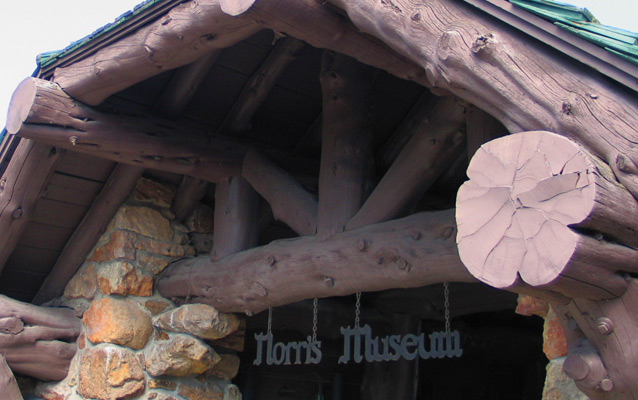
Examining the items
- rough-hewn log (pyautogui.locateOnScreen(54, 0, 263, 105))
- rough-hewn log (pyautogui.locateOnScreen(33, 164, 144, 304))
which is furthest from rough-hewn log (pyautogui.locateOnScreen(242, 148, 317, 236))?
rough-hewn log (pyautogui.locateOnScreen(54, 0, 263, 105))

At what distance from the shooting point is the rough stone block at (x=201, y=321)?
12.8 feet

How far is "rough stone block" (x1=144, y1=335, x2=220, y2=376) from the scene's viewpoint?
391 cm

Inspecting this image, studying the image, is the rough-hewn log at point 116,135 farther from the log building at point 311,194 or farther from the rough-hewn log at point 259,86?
the rough-hewn log at point 259,86

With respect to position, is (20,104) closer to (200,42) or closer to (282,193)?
(200,42)

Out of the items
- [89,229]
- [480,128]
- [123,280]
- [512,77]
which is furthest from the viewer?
[89,229]

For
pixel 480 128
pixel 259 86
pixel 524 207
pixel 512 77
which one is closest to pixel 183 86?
pixel 259 86

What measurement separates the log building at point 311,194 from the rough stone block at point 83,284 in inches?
0.9

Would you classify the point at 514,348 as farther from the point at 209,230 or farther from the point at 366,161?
the point at 366,161

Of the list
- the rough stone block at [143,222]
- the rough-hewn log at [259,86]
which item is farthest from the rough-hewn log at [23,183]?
the rough-hewn log at [259,86]

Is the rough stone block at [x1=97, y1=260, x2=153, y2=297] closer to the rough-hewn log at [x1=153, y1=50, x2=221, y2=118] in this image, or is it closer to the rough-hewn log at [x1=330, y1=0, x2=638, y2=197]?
the rough-hewn log at [x1=153, y1=50, x2=221, y2=118]

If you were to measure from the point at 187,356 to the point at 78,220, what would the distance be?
1144 mm

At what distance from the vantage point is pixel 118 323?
397cm

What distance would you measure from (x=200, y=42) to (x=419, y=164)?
1.06m

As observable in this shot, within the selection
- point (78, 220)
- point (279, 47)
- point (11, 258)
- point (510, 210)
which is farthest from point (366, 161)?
point (11, 258)
